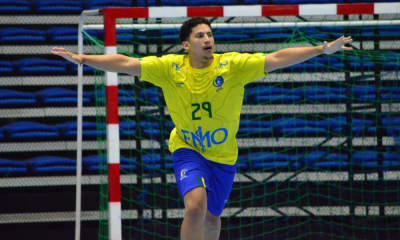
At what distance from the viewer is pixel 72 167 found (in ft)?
27.5

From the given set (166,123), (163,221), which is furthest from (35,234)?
(166,123)

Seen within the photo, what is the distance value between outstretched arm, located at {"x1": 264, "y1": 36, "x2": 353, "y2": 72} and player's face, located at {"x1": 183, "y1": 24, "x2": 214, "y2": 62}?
50 cm

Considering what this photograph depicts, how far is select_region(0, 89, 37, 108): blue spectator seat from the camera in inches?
328

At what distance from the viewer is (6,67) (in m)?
8.42

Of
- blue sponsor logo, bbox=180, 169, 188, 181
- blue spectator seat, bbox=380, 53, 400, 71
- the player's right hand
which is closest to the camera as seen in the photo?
the player's right hand

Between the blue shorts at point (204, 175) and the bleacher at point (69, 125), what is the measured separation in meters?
2.98

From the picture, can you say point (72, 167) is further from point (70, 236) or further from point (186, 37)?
point (186, 37)

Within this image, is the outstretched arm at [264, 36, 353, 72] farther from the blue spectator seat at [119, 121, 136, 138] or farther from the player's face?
the blue spectator seat at [119, 121, 136, 138]

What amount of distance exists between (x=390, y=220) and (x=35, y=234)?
5009 mm

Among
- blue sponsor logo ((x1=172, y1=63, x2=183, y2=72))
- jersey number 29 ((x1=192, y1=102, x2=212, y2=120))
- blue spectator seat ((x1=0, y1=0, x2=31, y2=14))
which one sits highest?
blue spectator seat ((x1=0, y1=0, x2=31, y2=14))

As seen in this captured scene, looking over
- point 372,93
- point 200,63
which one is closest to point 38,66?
point 200,63

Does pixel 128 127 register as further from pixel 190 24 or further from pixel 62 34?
pixel 190 24

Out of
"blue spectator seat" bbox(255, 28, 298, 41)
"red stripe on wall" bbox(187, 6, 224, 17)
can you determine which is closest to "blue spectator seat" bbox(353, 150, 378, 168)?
"blue spectator seat" bbox(255, 28, 298, 41)

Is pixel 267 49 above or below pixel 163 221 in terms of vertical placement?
above
